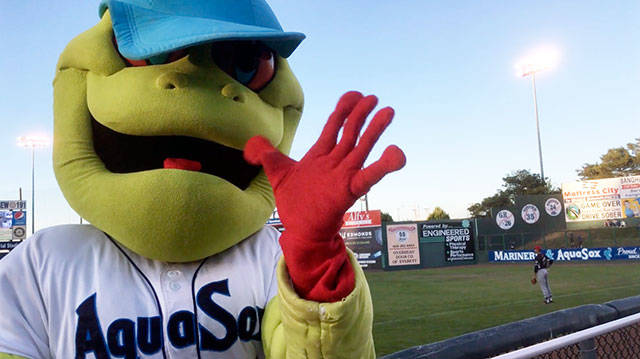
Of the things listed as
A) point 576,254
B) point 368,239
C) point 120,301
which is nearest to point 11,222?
point 368,239

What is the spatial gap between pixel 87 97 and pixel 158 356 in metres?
0.96

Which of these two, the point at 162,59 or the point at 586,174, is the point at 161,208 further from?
the point at 586,174

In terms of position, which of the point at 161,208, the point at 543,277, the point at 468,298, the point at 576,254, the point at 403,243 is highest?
the point at 161,208

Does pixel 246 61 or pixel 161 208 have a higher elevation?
pixel 246 61

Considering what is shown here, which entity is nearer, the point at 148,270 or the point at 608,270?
the point at 148,270

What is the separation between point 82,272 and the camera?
176 cm

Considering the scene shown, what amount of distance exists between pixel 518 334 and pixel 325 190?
74.8 inches

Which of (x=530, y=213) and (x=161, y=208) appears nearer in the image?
(x=161, y=208)

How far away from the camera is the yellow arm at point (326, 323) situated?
136 centimetres

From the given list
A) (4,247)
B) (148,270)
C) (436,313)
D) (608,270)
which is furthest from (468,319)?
(4,247)

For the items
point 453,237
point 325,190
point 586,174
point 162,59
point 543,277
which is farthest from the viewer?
point 586,174

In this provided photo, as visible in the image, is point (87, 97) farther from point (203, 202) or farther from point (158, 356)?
point (158, 356)

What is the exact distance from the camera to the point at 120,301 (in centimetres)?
171

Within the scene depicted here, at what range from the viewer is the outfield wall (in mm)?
2404
